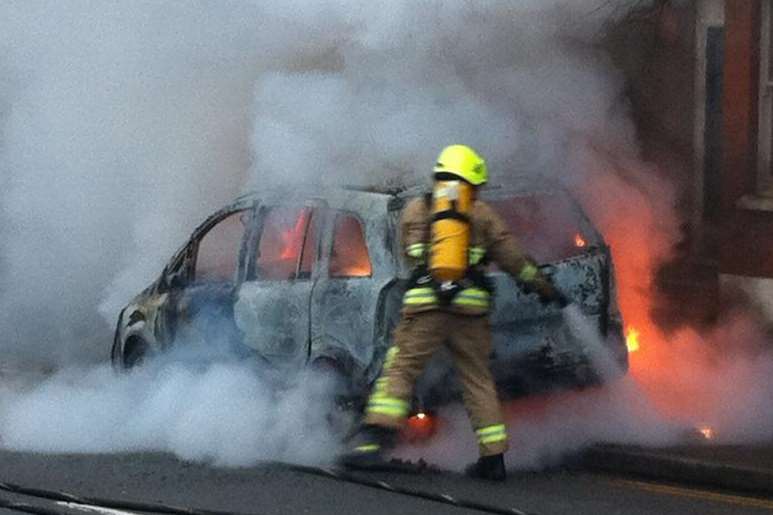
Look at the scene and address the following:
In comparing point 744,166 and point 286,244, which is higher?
point 744,166

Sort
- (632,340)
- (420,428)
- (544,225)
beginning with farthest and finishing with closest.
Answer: (632,340), (544,225), (420,428)

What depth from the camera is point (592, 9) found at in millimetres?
12109

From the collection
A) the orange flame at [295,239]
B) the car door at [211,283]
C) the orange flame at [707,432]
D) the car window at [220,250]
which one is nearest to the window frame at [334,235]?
the orange flame at [295,239]

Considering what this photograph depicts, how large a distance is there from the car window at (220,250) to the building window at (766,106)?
12.7 ft

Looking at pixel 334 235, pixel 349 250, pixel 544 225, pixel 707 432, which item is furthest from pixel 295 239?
pixel 707 432

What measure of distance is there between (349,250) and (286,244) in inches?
26.8

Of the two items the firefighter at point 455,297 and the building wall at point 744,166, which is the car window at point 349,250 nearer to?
the firefighter at point 455,297

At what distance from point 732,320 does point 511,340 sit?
3266 millimetres

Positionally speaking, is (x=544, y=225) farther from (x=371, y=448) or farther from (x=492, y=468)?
(x=371, y=448)

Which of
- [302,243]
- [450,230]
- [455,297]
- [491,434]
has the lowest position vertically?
[491,434]

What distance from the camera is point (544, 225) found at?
10727mm

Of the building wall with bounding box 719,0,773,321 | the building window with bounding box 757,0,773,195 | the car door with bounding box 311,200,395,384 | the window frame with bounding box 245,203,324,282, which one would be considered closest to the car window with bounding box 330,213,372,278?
the car door with bounding box 311,200,395,384

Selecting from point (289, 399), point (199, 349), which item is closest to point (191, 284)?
point (199, 349)

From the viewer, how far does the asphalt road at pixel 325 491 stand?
9211 mm
